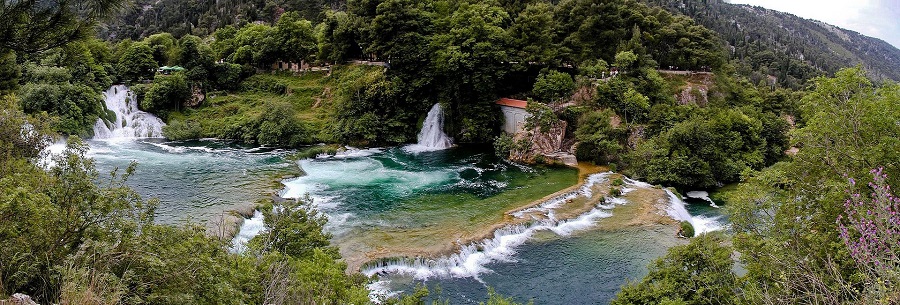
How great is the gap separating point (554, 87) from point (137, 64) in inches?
1160

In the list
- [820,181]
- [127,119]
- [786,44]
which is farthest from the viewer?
[786,44]

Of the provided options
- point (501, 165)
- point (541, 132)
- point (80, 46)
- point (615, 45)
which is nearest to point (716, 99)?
point (615, 45)

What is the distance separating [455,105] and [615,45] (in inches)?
441

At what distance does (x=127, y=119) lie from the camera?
36.4 metres

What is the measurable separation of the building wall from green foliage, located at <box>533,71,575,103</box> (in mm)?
1610

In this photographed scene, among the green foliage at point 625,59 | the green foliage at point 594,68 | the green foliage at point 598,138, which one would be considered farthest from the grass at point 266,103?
the green foliage at point 625,59

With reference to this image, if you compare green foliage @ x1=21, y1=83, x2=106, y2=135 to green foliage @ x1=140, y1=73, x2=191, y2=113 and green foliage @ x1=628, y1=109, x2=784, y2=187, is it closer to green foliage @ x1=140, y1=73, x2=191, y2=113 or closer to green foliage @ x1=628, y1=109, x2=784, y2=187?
green foliage @ x1=140, y1=73, x2=191, y2=113

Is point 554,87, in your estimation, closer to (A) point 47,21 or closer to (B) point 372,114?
(B) point 372,114

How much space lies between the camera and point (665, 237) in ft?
65.5

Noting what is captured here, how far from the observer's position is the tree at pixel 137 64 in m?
39.3

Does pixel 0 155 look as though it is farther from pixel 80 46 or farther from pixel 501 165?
pixel 501 165

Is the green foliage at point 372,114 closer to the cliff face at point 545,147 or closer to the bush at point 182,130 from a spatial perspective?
the cliff face at point 545,147

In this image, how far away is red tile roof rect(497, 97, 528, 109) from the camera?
1354 inches

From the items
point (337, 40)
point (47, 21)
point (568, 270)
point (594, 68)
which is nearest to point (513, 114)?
point (594, 68)
